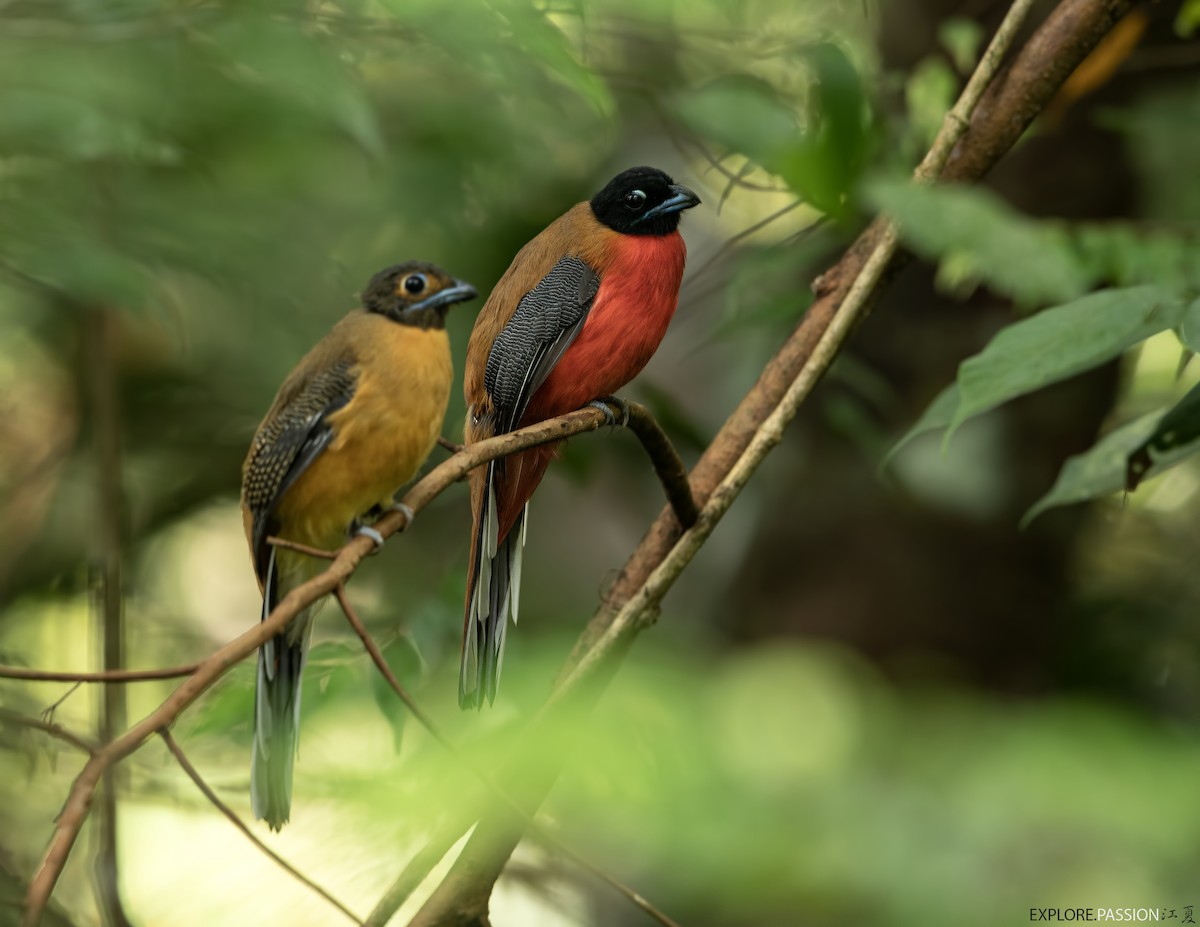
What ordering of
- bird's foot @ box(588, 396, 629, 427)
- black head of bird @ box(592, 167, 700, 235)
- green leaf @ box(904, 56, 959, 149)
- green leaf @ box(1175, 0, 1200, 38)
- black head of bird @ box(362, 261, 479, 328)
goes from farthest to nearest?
green leaf @ box(1175, 0, 1200, 38), green leaf @ box(904, 56, 959, 149), black head of bird @ box(592, 167, 700, 235), bird's foot @ box(588, 396, 629, 427), black head of bird @ box(362, 261, 479, 328)

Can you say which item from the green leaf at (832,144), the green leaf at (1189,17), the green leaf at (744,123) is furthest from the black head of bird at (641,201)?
the green leaf at (1189,17)

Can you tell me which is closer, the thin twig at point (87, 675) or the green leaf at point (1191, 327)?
the thin twig at point (87, 675)

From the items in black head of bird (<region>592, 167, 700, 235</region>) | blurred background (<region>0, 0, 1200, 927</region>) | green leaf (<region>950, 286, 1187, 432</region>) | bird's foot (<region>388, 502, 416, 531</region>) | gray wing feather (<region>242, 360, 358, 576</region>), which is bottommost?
blurred background (<region>0, 0, 1200, 927</region>)

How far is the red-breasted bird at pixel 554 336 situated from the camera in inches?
68.4

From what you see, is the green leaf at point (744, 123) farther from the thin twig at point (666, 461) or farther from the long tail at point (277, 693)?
the long tail at point (277, 693)

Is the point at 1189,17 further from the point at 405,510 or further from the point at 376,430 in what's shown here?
the point at 405,510

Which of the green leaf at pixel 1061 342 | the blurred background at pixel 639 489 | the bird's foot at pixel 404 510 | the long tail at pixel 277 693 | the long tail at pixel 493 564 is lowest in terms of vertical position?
the blurred background at pixel 639 489

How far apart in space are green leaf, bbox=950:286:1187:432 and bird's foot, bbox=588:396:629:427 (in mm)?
447

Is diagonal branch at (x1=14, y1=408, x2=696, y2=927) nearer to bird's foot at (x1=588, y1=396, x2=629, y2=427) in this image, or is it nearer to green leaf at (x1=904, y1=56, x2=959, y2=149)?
bird's foot at (x1=588, y1=396, x2=629, y2=427)

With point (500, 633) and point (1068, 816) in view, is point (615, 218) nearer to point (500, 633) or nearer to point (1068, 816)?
point (500, 633)

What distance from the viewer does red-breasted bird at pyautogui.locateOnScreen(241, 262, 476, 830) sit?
1698 millimetres

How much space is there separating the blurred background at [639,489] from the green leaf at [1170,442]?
0.48 metres

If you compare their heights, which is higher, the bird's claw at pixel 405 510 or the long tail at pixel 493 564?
the bird's claw at pixel 405 510

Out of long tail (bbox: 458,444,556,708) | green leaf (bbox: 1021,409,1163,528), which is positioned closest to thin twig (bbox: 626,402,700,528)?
long tail (bbox: 458,444,556,708)
